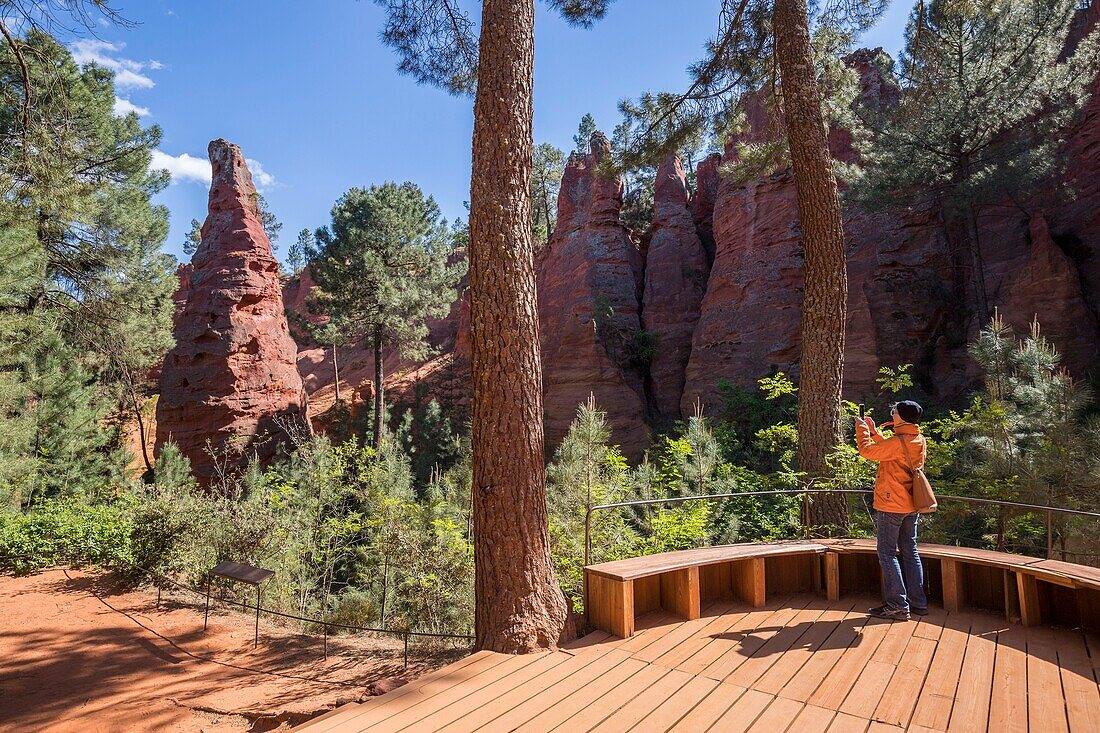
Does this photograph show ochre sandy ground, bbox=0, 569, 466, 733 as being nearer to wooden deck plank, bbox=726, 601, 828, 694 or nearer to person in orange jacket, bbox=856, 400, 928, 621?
wooden deck plank, bbox=726, 601, 828, 694

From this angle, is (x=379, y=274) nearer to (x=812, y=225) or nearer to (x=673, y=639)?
(x=812, y=225)

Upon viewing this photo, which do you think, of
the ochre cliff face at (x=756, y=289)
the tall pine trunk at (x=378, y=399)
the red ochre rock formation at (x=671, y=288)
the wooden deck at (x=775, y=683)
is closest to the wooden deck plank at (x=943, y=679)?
the wooden deck at (x=775, y=683)

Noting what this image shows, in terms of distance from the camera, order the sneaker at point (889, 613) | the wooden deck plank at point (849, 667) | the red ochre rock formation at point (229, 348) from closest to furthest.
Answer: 1. the wooden deck plank at point (849, 667)
2. the sneaker at point (889, 613)
3. the red ochre rock formation at point (229, 348)

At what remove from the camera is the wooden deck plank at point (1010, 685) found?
2.54m

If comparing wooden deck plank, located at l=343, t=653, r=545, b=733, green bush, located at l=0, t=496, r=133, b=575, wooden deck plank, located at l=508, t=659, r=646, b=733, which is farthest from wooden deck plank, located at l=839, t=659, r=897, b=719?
green bush, located at l=0, t=496, r=133, b=575

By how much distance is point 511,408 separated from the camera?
392cm

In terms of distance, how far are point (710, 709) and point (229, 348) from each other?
20.6 m

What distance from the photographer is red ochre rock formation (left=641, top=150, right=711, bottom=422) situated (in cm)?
2172

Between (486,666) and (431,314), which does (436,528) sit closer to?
(486,666)

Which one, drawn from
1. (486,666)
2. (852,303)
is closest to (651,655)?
(486,666)

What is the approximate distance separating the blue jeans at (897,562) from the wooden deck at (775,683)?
7.1 inches

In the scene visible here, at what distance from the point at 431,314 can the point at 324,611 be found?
1439 centimetres

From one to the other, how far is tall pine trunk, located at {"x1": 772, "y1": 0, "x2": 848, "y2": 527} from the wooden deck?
2526 mm

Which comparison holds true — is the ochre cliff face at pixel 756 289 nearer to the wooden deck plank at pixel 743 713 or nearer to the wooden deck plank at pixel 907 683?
the wooden deck plank at pixel 907 683
